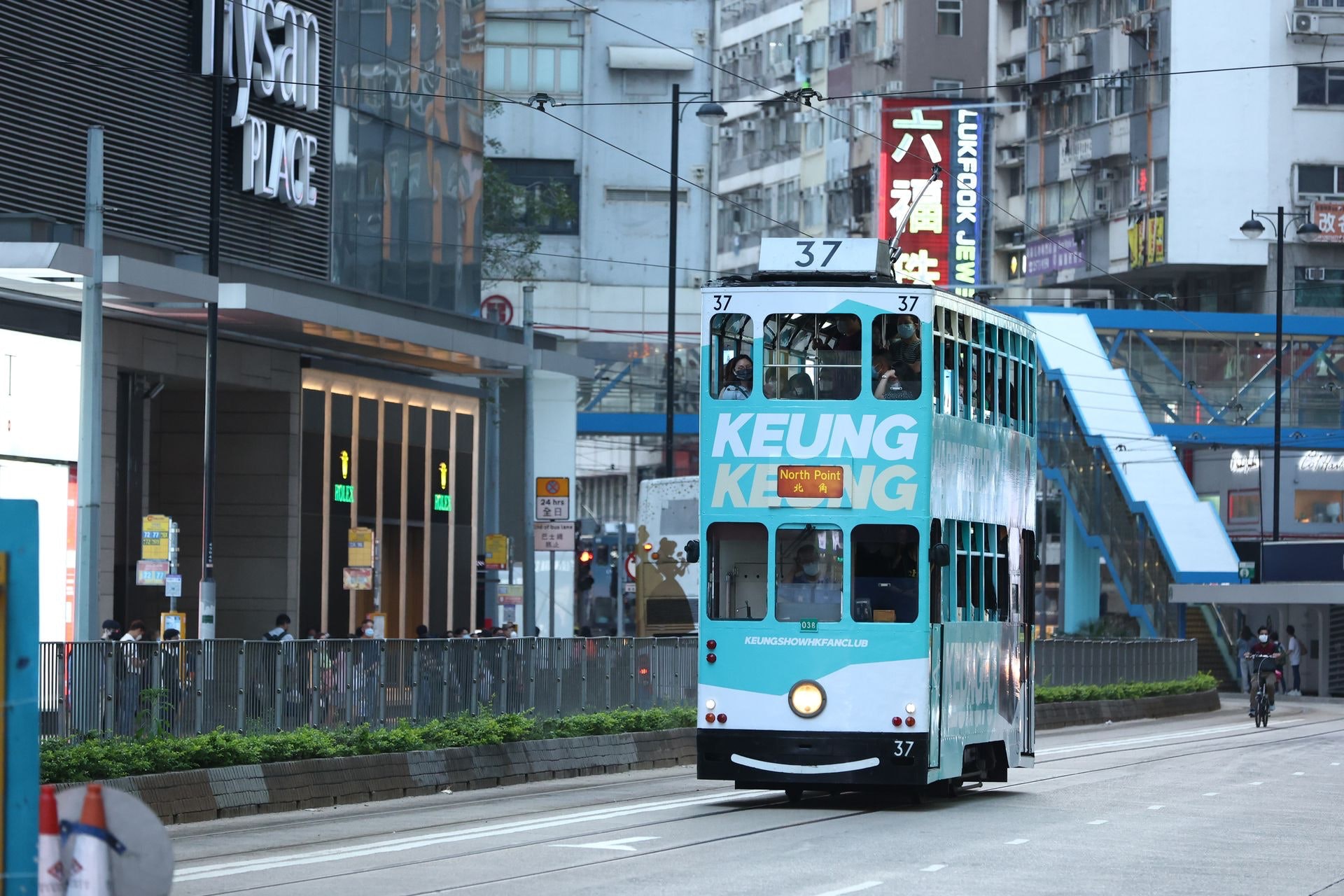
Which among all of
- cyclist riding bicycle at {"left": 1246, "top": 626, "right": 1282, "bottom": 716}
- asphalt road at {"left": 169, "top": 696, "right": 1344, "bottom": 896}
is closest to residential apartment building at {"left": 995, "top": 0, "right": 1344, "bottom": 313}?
cyclist riding bicycle at {"left": 1246, "top": 626, "right": 1282, "bottom": 716}

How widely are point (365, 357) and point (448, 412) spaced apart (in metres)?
4.15

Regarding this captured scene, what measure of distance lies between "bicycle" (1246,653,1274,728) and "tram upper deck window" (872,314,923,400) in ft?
72.5

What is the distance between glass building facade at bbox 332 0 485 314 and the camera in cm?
3906

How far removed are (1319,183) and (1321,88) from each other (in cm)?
294

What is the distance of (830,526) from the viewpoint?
775 inches

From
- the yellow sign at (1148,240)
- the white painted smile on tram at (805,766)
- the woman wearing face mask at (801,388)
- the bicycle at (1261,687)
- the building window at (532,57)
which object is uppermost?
the building window at (532,57)

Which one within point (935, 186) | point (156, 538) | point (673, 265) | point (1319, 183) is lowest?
point (156, 538)

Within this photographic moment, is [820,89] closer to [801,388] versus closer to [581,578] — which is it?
[581,578]

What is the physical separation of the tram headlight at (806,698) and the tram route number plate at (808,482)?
1525 mm

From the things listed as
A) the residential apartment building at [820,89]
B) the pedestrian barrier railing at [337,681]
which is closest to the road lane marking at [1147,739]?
the pedestrian barrier railing at [337,681]

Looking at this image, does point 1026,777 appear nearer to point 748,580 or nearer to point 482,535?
point 748,580

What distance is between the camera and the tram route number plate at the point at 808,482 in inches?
774

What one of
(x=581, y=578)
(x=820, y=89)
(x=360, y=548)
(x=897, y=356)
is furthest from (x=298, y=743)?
(x=820, y=89)

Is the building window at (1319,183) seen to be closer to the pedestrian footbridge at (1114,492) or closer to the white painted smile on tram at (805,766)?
the pedestrian footbridge at (1114,492)
